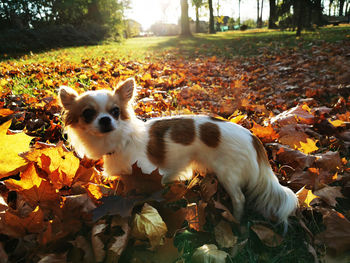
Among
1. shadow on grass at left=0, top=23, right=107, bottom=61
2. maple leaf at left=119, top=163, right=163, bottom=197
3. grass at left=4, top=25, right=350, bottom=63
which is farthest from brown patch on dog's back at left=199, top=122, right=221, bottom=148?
shadow on grass at left=0, top=23, right=107, bottom=61

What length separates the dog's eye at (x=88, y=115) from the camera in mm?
1899

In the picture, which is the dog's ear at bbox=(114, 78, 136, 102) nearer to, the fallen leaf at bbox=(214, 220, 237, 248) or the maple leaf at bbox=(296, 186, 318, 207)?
the fallen leaf at bbox=(214, 220, 237, 248)

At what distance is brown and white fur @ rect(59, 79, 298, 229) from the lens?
1735 millimetres

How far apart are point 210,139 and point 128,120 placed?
2.37 feet

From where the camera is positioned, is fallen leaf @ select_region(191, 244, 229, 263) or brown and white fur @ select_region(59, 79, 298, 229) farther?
brown and white fur @ select_region(59, 79, 298, 229)

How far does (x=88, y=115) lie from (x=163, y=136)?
24.8 inches

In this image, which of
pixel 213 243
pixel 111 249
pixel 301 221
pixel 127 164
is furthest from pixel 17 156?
pixel 301 221

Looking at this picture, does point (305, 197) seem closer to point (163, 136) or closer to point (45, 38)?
point (163, 136)

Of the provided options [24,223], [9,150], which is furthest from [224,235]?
[9,150]

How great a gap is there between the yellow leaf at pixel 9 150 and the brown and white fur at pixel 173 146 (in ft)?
1.53

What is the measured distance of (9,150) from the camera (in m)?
1.55

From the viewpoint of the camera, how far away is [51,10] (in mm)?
18625

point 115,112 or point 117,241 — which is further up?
point 115,112

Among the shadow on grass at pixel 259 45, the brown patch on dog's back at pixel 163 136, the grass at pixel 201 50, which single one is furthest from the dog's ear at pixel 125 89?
the shadow on grass at pixel 259 45
